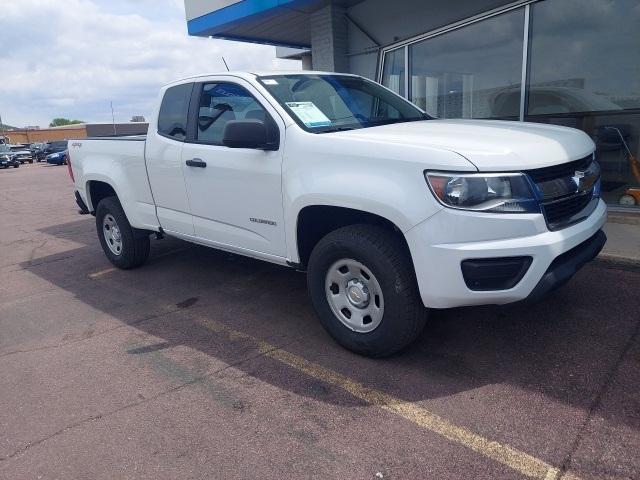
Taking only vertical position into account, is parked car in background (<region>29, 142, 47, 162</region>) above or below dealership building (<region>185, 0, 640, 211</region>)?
below

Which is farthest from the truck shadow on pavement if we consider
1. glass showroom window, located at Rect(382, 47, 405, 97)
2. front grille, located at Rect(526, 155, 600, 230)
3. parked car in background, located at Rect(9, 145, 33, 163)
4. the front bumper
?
parked car in background, located at Rect(9, 145, 33, 163)

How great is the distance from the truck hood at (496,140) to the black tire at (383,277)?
0.60m

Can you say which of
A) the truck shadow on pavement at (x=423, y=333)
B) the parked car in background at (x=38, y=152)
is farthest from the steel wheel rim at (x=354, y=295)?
the parked car in background at (x=38, y=152)

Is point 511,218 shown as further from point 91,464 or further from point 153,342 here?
point 153,342

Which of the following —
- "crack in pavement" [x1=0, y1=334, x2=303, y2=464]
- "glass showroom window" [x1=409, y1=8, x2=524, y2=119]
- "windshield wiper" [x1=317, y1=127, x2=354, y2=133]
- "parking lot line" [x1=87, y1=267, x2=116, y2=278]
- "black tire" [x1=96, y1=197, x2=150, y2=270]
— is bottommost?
"crack in pavement" [x1=0, y1=334, x2=303, y2=464]

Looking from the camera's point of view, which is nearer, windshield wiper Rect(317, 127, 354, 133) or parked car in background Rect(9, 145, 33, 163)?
windshield wiper Rect(317, 127, 354, 133)

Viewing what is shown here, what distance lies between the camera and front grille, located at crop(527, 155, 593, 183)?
3011mm

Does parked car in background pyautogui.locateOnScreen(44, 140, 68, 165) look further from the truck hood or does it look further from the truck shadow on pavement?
the truck hood

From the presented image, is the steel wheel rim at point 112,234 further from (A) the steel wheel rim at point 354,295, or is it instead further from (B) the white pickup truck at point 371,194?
(A) the steel wheel rim at point 354,295

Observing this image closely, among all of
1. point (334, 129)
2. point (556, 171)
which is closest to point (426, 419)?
point (556, 171)

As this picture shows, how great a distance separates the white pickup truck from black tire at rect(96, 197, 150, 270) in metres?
1.01

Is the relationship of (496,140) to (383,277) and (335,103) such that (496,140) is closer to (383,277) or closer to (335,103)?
(383,277)

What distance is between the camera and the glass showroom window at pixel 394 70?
916 cm

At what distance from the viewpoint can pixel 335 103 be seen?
13.7ft
